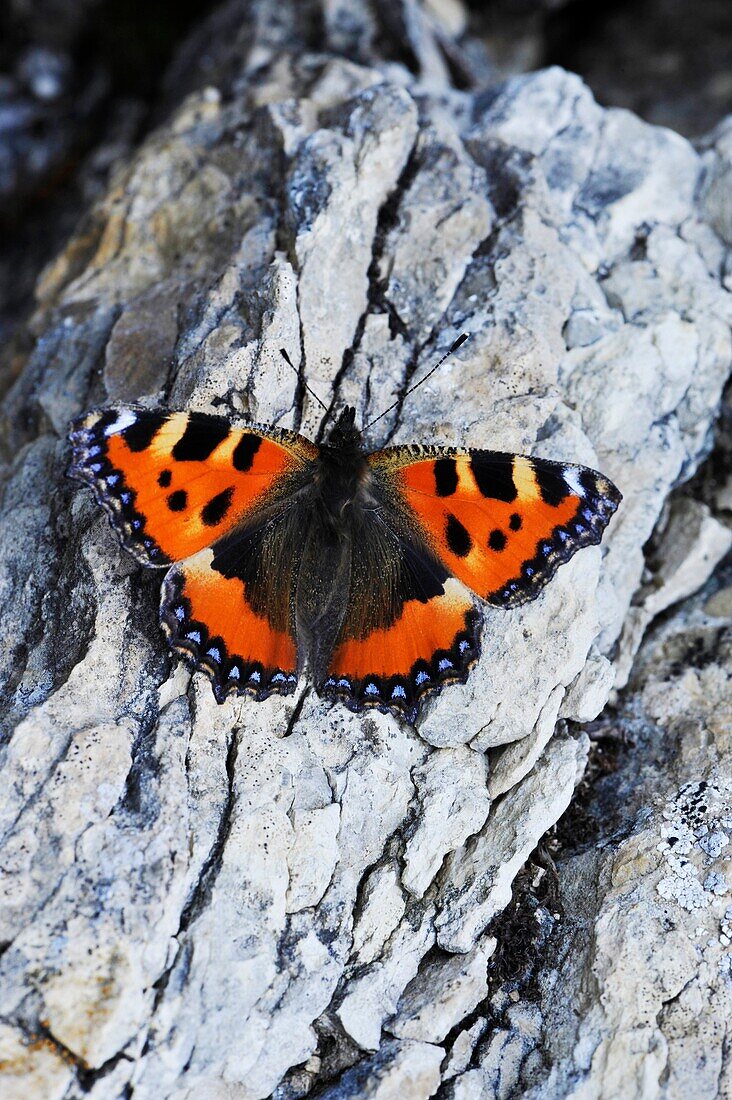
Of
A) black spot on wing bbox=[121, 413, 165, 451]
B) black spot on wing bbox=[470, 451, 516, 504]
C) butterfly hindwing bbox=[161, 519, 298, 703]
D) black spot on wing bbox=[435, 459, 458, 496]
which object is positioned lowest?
butterfly hindwing bbox=[161, 519, 298, 703]

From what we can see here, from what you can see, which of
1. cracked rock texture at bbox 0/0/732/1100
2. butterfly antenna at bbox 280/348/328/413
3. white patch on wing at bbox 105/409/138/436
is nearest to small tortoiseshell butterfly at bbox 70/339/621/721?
white patch on wing at bbox 105/409/138/436

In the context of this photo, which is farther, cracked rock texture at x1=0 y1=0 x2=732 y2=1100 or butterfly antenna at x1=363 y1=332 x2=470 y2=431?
butterfly antenna at x1=363 y1=332 x2=470 y2=431

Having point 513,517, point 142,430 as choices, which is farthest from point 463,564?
point 142,430

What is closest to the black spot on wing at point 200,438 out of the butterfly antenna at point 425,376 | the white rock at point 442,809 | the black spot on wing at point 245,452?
the black spot on wing at point 245,452

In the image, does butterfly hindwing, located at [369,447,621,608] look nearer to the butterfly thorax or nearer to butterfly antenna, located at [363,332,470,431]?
the butterfly thorax

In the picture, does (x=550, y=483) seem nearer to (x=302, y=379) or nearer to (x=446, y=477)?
(x=446, y=477)

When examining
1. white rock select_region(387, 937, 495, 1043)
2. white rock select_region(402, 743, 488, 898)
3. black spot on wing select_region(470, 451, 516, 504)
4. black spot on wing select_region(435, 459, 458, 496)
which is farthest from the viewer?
black spot on wing select_region(435, 459, 458, 496)

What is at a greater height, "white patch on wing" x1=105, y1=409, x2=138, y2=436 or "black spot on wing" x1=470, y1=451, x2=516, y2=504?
"white patch on wing" x1=105, y1=409, x2=138, y2=436
